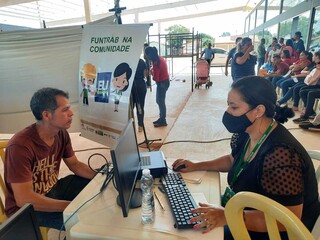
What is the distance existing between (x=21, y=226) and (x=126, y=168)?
0.46 meters

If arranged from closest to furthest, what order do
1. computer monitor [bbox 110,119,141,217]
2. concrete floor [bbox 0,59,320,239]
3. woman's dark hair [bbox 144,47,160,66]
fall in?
computer monitor [bbox 110,119,141,217]
concrete floor [bbox 0,59,320,239]
woman's dark hair [bbox 144,47,160,66]

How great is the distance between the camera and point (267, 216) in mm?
817

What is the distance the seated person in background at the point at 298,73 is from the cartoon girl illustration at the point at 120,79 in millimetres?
3989

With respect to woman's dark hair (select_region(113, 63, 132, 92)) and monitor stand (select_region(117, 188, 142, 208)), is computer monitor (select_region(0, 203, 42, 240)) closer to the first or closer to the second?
monitor stand (select_region(117, 188, 142, 208))

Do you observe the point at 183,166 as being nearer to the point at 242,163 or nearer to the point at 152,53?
the point at 242,163

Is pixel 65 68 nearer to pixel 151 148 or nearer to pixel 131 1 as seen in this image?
pixel 151 148

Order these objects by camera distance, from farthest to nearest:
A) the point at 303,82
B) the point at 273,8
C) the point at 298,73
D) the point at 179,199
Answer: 1. the point at 273,8
2. the point at 298,73
3. the point at 303,82
4. the point at 179,199

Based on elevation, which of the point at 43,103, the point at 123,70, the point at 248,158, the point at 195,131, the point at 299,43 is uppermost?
the point at 299,43

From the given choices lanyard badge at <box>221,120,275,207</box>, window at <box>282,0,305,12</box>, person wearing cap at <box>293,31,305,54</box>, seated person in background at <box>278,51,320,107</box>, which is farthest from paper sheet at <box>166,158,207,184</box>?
window at <box>282,0,305,12</box>

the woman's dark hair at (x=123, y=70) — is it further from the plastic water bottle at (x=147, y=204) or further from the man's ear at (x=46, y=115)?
the plastic water bottle at (x=147, y=204)

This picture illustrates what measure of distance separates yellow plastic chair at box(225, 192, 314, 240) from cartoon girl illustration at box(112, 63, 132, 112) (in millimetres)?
1557

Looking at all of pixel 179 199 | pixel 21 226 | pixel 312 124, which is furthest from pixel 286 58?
pixel 21 226

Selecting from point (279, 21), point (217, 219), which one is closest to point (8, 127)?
point (217, 219)

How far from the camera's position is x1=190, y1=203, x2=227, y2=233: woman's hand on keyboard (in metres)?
0.96
